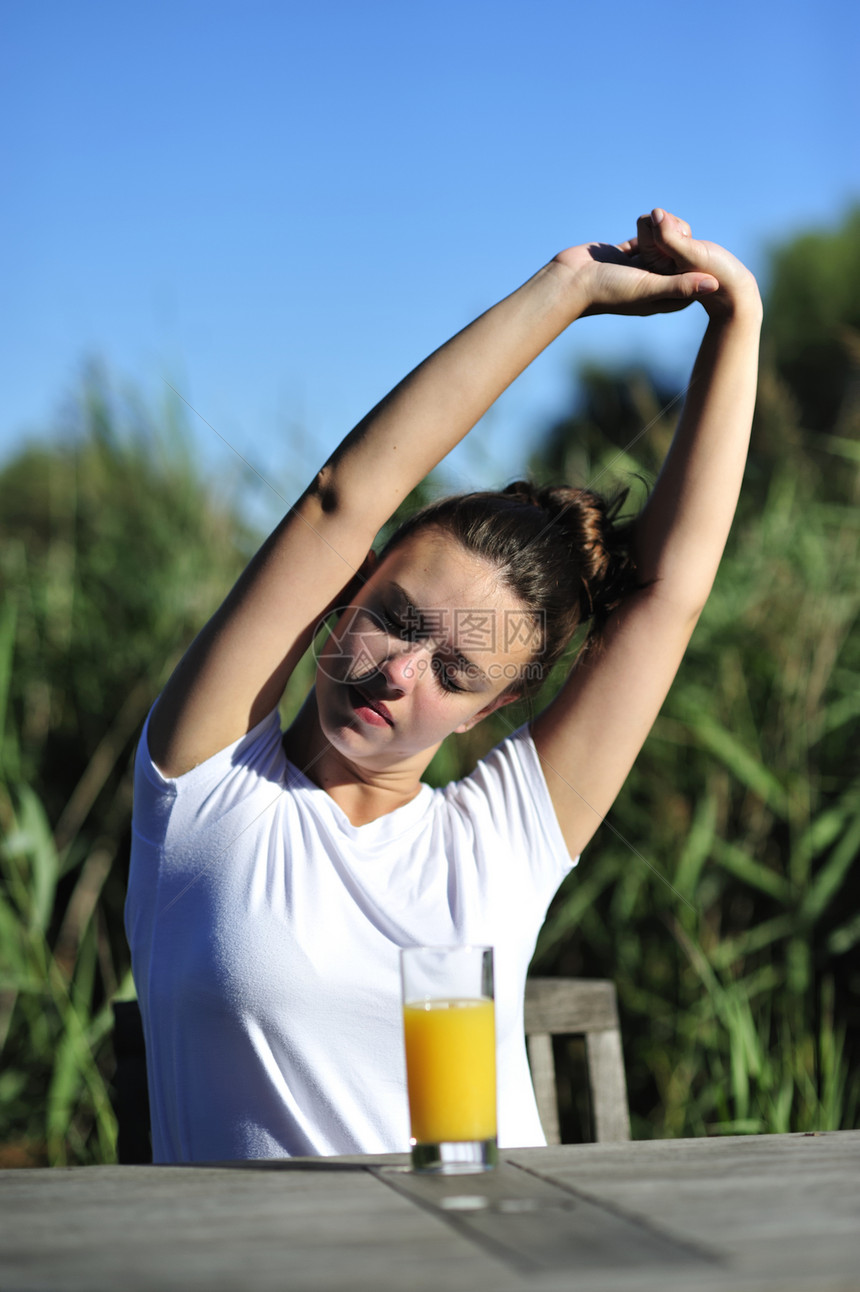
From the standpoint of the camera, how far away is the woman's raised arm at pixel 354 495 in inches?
39.4

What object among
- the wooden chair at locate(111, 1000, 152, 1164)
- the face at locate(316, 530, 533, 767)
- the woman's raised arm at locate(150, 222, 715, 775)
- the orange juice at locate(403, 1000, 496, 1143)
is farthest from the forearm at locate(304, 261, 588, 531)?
the wooden chair at locate(111, 1000, 152, 1164)

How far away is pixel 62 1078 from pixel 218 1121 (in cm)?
98

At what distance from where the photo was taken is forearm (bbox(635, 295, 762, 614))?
3.87 feet

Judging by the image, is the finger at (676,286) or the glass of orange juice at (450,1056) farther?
the finger at (676,286)

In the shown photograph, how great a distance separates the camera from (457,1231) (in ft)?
1.91

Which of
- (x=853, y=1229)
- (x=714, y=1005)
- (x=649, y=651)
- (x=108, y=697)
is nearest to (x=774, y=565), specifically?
(x=714, y=1005)

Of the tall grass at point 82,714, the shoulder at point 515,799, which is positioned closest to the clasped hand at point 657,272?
the shoulder at point 515,799

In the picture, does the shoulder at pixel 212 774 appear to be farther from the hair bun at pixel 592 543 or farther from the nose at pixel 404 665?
the hair bun at pixel 592 543

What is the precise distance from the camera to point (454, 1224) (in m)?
0.59

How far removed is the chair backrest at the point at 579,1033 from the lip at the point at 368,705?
1.42 feet

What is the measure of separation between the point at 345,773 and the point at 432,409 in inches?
15.8

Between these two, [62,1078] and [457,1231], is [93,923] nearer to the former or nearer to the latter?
[62,1078]

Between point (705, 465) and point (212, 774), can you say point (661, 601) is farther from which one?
point (212, 774)

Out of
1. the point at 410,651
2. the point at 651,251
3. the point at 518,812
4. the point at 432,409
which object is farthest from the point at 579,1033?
the point at 651,251
